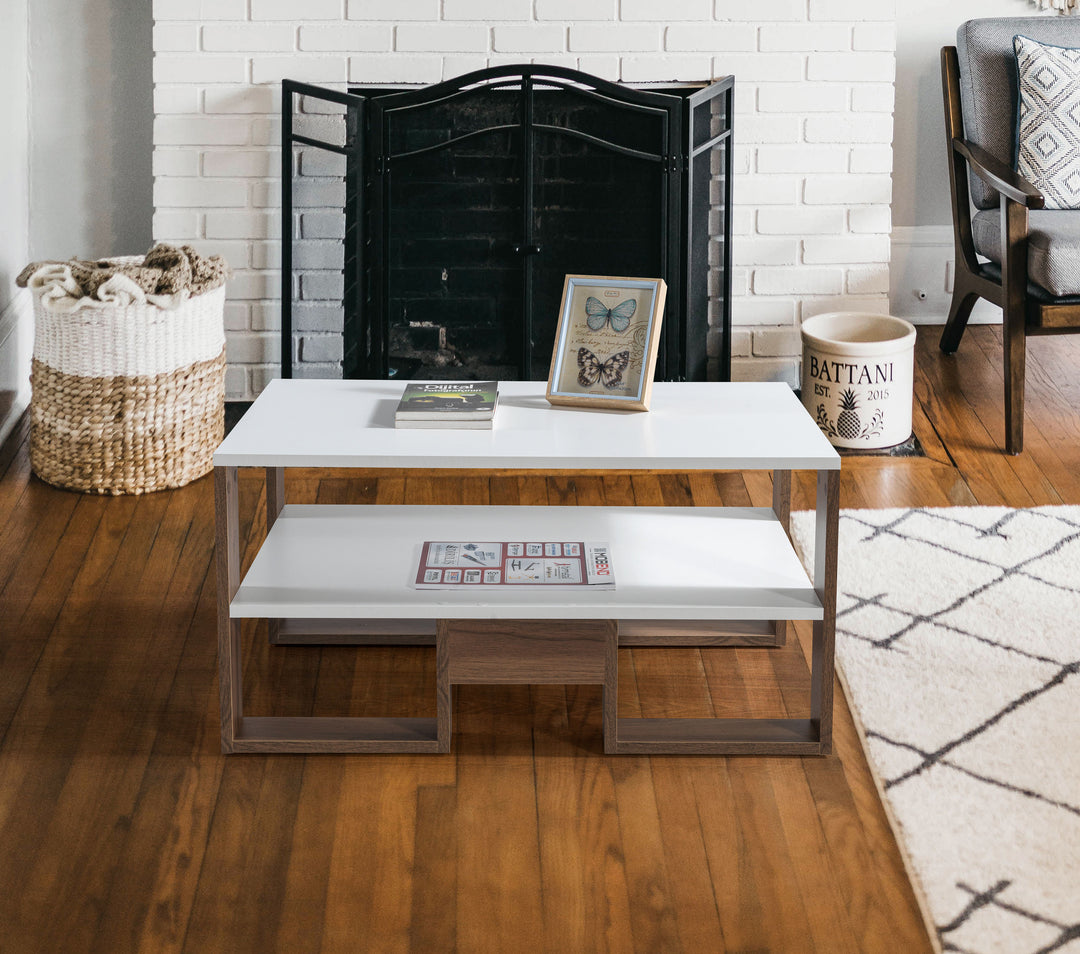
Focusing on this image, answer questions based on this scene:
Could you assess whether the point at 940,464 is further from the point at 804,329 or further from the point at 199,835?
the point at 199,835

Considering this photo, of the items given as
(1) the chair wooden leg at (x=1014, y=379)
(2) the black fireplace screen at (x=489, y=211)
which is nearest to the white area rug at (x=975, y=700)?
(1) the chair wooden leg at (x=1014, y=379)

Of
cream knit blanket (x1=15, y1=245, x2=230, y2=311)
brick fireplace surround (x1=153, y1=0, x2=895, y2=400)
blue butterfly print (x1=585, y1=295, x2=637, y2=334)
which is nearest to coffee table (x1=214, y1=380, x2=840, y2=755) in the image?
blue butterfly print (x1=585, y1=295, x2=637, y2=334)

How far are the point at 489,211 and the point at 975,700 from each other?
182cm

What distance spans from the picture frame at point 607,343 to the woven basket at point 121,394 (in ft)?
3.75

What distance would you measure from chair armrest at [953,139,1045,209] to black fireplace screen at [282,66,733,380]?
2.08ft

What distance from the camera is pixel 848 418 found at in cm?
322

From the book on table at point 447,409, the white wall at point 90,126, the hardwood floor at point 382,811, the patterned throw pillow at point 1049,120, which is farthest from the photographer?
the white wall at point 90,126

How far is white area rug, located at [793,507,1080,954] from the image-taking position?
1.67 m

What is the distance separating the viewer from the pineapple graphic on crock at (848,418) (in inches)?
126

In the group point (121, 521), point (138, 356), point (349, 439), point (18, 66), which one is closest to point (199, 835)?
point (349, 439)

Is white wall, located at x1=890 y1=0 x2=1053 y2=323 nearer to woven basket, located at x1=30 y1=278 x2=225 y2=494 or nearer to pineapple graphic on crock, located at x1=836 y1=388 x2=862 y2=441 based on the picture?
pineapple graphic on crock, located at x1=836 y1=388 x2=862 y2=441

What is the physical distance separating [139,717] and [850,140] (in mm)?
2392

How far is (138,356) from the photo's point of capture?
2883 mm

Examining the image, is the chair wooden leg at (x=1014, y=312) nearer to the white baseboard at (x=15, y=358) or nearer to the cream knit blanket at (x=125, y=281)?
the cream knit blanket at (x=125, y=281)
